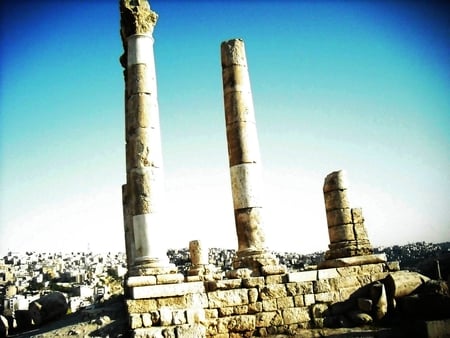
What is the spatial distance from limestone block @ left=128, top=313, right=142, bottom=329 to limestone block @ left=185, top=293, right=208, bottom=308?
1.25 m

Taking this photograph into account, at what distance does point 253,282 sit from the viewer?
1042 centimetres

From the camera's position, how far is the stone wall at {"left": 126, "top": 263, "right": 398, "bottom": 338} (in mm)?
9000

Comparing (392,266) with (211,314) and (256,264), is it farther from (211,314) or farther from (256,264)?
(211,314)

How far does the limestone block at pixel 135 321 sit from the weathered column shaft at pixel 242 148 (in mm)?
4336

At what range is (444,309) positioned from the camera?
931 centimetres

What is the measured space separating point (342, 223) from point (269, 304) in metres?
4.56

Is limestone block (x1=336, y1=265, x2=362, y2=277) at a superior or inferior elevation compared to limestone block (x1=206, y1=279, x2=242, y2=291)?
inferior

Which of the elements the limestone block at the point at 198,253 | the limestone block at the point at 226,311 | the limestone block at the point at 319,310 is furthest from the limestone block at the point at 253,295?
the limestone block at the point at 198,253

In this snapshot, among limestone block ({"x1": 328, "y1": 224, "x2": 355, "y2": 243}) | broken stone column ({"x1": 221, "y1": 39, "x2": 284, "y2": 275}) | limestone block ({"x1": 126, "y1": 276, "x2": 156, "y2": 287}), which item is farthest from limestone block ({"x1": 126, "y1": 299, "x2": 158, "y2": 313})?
limestone block ({"x1": 328, "y1": 224, "x2": 355, "y2": 243})

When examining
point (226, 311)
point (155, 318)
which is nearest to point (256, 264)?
point (226, 311)

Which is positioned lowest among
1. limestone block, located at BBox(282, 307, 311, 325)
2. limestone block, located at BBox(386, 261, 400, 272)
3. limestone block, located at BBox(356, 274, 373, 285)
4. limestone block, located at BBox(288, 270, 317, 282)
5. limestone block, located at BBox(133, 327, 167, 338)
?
limestone block, located at BBox(282, 307, 311, 325)

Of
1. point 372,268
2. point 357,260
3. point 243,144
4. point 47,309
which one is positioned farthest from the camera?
point 243,144

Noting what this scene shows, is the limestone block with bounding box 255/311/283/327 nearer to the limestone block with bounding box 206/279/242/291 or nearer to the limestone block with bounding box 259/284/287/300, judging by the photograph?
the limestone block with bounding box 259/284/287/300

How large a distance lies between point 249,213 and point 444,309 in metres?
5.72
